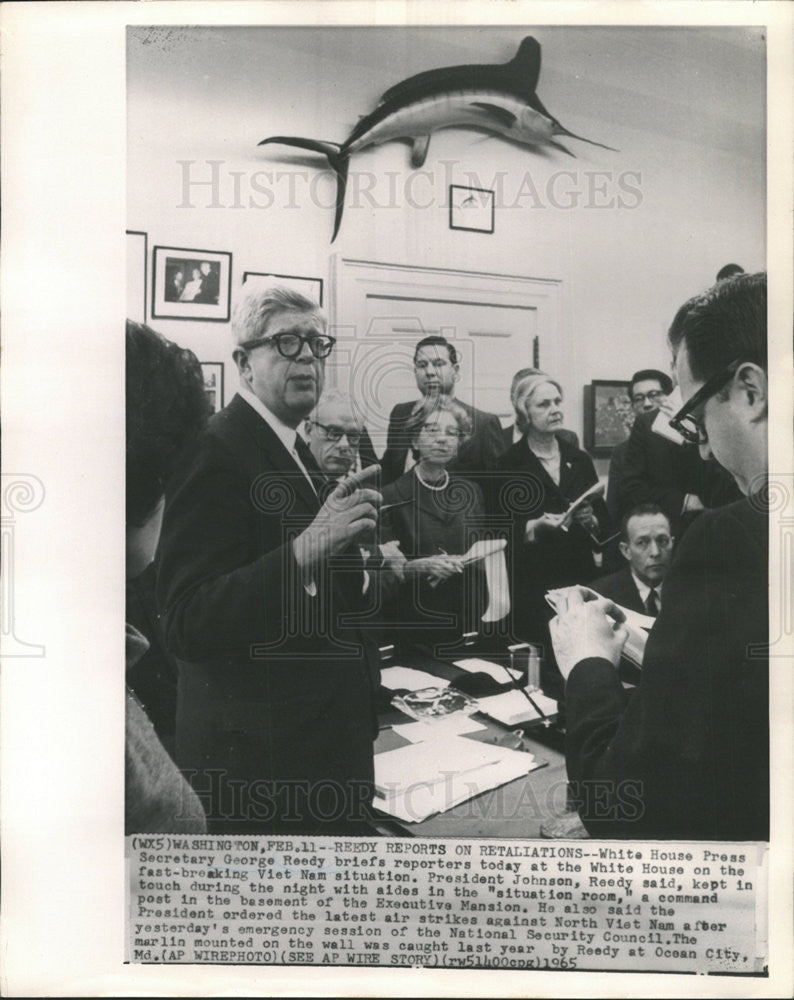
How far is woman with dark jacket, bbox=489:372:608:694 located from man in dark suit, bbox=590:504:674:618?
5cm

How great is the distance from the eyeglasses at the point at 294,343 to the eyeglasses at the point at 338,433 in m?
0.10

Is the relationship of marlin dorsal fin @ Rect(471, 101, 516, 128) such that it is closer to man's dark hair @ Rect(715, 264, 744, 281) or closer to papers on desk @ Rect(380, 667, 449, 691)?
man's dark hair @ Rect(715, 264, 744, 281)

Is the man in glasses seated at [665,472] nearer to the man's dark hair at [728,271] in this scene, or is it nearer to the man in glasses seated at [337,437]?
the man's dark hair at [728,271]

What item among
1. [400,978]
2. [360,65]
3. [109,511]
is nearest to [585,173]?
[360,65]

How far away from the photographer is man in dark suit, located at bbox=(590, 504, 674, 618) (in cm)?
109

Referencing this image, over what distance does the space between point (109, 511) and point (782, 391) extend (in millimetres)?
1020

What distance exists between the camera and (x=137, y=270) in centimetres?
111

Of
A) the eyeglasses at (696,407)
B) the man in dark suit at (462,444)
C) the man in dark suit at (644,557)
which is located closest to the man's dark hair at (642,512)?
the man in dark suit at (644,557)

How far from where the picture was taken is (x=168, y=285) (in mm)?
1099

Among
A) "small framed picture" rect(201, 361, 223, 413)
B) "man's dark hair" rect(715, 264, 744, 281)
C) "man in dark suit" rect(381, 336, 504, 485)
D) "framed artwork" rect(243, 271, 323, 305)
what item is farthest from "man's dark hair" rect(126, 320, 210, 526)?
"man's dark hair" rect(715, 264, 744, 281)

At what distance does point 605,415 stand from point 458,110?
501 mm

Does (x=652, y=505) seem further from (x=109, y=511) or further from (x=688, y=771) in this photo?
(x=109, y=511)

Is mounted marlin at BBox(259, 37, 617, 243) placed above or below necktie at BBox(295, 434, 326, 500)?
above

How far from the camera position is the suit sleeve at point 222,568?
109cm
